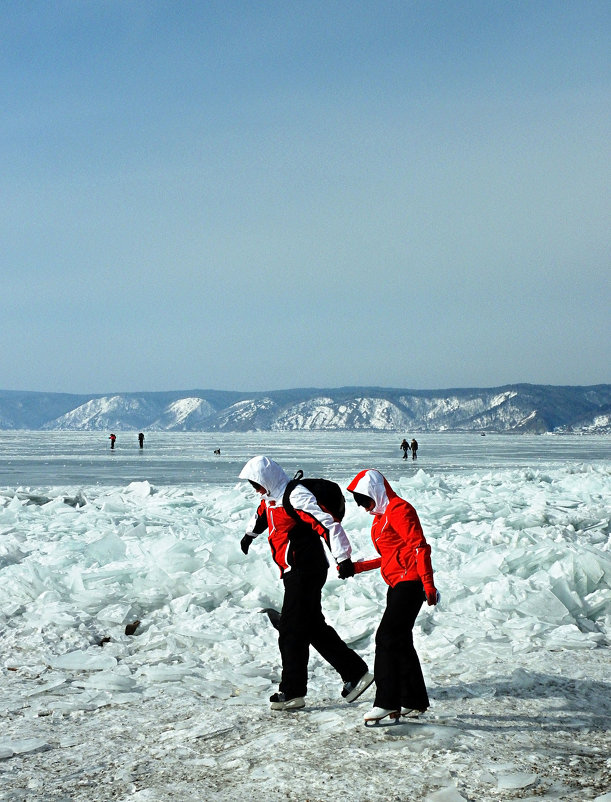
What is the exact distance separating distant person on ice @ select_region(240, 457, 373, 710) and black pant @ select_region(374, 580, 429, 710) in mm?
418

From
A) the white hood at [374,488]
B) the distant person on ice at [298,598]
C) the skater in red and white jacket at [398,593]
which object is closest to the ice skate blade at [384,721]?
the skater in red and white jacket at [398,593]

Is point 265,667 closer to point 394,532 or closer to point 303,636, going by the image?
point 303,636

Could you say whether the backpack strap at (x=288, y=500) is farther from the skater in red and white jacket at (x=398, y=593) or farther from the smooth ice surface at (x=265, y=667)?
the smooth ice surface at (x=265, y=667)

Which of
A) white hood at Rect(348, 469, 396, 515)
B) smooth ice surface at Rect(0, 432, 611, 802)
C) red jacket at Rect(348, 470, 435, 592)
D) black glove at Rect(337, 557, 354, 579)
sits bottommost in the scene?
smooth ice surface at Rect(0, 432, 611, 802)

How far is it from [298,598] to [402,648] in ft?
2.29

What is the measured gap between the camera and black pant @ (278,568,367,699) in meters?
4.84

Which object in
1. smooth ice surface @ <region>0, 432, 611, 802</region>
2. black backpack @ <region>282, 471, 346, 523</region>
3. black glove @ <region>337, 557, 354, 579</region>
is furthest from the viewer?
black backpack @ <region>282, 471, 346, 523</region>

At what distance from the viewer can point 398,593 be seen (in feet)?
14.9

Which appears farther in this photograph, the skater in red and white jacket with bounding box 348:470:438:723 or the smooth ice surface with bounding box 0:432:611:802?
the skater in red and white jacket with bounding box 348:470:438:723

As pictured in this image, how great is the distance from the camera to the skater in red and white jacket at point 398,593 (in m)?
4.48

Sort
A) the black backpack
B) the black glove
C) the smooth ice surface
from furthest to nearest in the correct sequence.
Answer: the black backpack
the black glove
the smooth ice surface

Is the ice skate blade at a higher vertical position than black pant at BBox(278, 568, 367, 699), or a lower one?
lower

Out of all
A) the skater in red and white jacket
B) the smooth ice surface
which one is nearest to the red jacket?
the skater in red and white jacket

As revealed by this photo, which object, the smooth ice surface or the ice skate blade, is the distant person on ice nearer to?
the smooth ice surface
